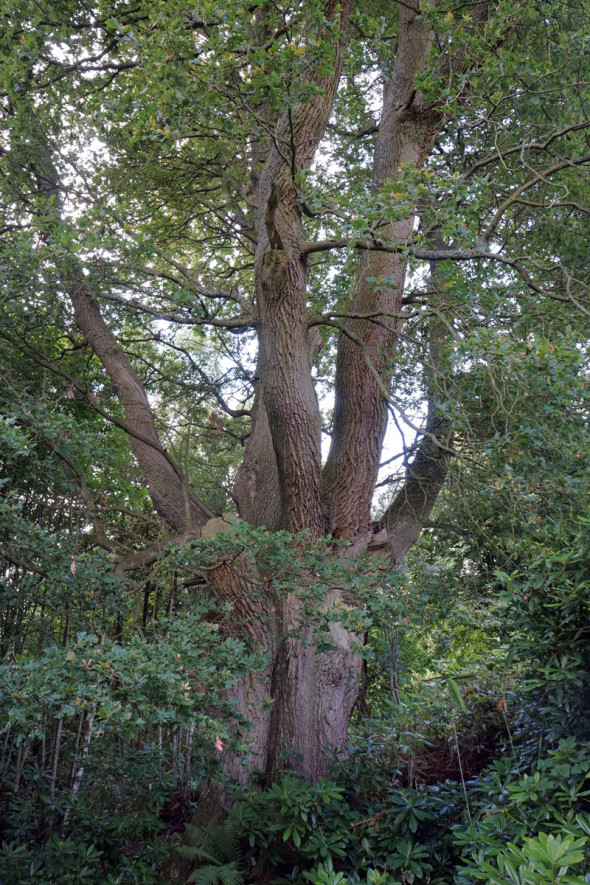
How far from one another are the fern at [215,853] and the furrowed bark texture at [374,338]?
7.00 feet

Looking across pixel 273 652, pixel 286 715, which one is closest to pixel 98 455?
pixel 273 652

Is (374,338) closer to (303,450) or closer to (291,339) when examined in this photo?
(291,339)

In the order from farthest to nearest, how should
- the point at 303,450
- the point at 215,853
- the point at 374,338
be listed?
the point at 374,338
the point at 303,450
the point at 215,853

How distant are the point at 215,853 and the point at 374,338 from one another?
12.4ft

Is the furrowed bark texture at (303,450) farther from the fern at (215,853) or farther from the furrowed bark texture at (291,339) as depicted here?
the fern at (215,853)

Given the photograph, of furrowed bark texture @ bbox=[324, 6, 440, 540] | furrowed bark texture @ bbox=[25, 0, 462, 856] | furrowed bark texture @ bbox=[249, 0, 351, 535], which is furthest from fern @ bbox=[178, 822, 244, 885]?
furrowed bark texture @ bbox=[324, 6, 440, 540]

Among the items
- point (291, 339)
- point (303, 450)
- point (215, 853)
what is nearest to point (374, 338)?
point (291, 339)

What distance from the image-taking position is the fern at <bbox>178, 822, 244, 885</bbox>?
357cm

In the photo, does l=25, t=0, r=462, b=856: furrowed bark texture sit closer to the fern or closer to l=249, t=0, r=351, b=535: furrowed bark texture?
l=249, t=0, r=351, b=535: furrowed bark texture

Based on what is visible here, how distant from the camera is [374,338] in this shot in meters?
5.13

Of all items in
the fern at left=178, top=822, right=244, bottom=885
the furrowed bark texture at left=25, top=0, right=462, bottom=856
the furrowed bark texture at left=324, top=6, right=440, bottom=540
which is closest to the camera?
the fern at left=178, top=822, right=244, bottom=885

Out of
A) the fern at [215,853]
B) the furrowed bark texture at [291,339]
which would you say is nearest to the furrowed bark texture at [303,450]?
the furrowed bark texture at [291,339]

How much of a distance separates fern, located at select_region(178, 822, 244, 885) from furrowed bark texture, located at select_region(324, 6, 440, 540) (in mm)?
2134

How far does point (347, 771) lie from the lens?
161 inches
